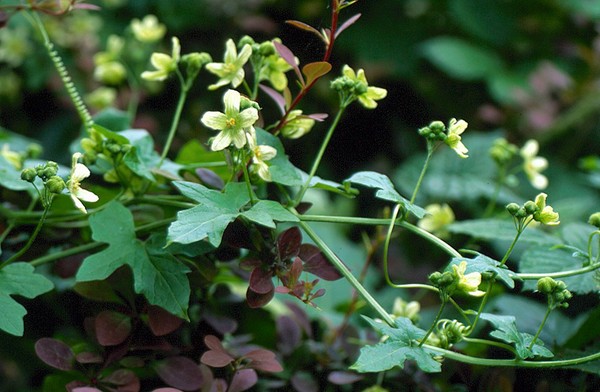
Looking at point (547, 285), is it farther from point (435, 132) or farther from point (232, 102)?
point (232, 102)

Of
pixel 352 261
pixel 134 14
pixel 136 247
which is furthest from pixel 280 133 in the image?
pixel 134 14

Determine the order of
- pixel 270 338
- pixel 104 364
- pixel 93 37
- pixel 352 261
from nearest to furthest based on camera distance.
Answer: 1. pixel 104 364
2. pixel 270 338
3. pixel 352 261
4. pixel 93 37

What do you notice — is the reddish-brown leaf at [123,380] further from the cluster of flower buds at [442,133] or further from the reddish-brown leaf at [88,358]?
the cluster of flower buds at [442,133]

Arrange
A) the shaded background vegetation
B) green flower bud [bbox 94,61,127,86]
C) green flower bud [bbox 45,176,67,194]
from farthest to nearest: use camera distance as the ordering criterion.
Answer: the shaded background vegetation → green flower bud [bbox 94,61,127,86] → green flower bud [bbox 45,176,67,194]

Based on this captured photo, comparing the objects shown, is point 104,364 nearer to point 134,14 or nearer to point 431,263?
point 431,263

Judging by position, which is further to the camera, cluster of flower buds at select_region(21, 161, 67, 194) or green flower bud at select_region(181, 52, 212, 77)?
green flower bud at select_region(181, 52, 212, 77)

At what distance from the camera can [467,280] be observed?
2.12 feet

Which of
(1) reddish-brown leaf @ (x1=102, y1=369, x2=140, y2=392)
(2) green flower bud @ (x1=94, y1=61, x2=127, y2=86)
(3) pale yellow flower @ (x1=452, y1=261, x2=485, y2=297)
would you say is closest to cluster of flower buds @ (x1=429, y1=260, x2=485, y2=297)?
(3) pale yellow flower @ (x1=452, y1=261, x2=485, y2=297)

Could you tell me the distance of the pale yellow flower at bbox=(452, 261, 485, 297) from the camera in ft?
2.10

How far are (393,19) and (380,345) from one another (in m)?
1.94

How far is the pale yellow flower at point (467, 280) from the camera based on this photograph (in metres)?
0.64

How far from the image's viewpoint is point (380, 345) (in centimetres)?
64

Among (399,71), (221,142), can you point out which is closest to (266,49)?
(221,142)

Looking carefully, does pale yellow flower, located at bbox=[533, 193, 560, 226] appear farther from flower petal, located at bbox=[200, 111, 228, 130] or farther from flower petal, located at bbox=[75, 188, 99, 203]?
flower petal, located at bbox=[75, 188, 99, 203]
